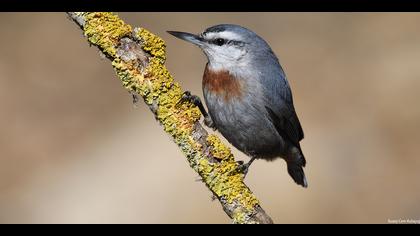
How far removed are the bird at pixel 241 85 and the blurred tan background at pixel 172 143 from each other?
234 cm

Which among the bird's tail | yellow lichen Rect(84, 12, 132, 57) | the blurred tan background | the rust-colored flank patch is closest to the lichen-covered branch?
yellow lichen Rect(84, 12, 132, 57)

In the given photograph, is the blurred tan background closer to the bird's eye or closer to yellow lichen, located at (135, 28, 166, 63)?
the bird's eye

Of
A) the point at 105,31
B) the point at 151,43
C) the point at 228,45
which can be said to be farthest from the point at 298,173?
the point at 105,31

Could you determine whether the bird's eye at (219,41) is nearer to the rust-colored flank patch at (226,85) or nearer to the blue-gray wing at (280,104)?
the rust-colored flank patch at (226,85)

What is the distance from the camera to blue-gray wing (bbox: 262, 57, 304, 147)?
7113 millimetres

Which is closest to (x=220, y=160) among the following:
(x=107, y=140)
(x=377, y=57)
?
(x=107, y=140)

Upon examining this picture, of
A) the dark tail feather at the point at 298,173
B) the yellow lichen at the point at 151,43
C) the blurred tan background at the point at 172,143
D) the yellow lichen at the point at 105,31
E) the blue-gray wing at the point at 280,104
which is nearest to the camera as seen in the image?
the yellow lichen at the point at 105,31

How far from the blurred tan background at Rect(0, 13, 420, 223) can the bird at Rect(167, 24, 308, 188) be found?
2.34 meters

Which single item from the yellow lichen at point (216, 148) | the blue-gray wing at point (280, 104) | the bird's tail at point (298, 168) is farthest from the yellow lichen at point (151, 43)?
the bird's tail at point (298, 168)

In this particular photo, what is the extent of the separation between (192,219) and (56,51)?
500 centimetres

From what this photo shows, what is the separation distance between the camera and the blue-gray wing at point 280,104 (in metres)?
7.11

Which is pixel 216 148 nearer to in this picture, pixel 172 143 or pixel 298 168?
pixel 298 168

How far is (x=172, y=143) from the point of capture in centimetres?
1027

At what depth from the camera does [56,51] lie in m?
12.7
